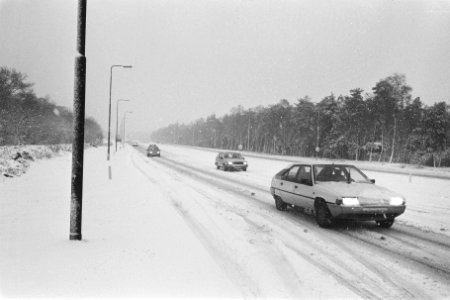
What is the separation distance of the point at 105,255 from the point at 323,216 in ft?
16.5

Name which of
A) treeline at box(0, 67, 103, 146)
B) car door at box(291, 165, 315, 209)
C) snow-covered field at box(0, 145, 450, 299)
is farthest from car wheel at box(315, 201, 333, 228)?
treeline at box(0, 67, 103, 146)

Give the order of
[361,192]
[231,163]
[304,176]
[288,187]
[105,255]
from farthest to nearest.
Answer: [231,163] → [288,187] → [304,176] → [361,192] → [105,255]

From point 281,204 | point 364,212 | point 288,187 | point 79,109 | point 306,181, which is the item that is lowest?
point 281,204

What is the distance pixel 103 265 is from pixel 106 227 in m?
2.46

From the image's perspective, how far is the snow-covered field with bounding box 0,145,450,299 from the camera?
4543 mm

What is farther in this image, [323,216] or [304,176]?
[304,176]

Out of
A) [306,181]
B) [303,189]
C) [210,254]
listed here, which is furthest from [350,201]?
[210,254]

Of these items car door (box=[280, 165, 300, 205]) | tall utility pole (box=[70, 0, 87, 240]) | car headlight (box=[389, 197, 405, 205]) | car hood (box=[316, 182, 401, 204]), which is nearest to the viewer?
tall utility pole (box=[70, 0, 87, 240])

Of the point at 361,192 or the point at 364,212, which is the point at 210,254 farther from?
the point at 361,192

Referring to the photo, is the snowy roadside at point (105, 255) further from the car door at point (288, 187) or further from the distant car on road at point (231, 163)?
the distant car on road at point (231, 163)

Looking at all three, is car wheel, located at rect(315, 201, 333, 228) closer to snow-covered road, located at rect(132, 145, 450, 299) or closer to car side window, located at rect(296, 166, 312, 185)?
snow-covered road, located at rect(132, 145, 450, 299)

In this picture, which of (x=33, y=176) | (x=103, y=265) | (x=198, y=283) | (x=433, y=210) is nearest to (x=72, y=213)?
(x=103, y=265)

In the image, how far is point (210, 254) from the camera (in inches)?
235

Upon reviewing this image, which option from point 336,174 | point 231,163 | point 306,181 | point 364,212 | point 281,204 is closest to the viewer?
point 364,212
